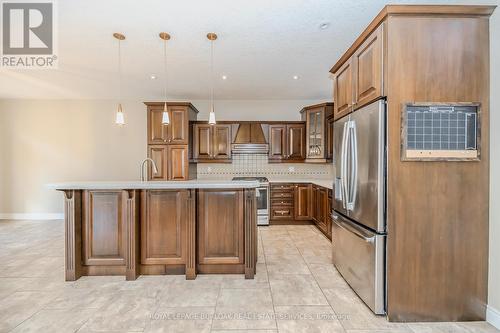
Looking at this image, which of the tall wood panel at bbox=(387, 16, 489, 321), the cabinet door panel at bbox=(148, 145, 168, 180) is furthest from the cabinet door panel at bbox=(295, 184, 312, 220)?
the tall wood panel at bbox=(387, 16, 489, 321)

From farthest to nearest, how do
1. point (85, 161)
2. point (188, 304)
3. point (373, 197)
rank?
1. point (85, 161)
2. point (188, 304)
3. point (373, 197)

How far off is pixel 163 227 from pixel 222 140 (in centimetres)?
292

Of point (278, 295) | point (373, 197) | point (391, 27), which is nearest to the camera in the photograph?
point (391, 27)

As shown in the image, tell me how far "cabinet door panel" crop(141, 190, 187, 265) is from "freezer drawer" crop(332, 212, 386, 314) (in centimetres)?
177

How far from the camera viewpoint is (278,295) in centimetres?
236

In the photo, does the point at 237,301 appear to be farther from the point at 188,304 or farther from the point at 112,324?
the point at 112,324

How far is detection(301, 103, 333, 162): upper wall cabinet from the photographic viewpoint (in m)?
4.89

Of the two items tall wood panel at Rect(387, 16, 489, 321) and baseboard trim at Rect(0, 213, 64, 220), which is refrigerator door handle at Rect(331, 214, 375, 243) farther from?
baseboard trim at Rect(0, 213, 64, 220)

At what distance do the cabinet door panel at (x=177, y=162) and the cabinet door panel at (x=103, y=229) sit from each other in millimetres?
2280

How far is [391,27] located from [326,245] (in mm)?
3046

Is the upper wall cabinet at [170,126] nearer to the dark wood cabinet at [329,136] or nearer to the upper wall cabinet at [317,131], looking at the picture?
the upper wall cabinet at [317,131]

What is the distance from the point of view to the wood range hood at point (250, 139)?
5.28 metres

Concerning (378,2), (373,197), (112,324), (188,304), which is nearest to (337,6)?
(378,2)

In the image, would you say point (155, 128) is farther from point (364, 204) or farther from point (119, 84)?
point (364, 204)
